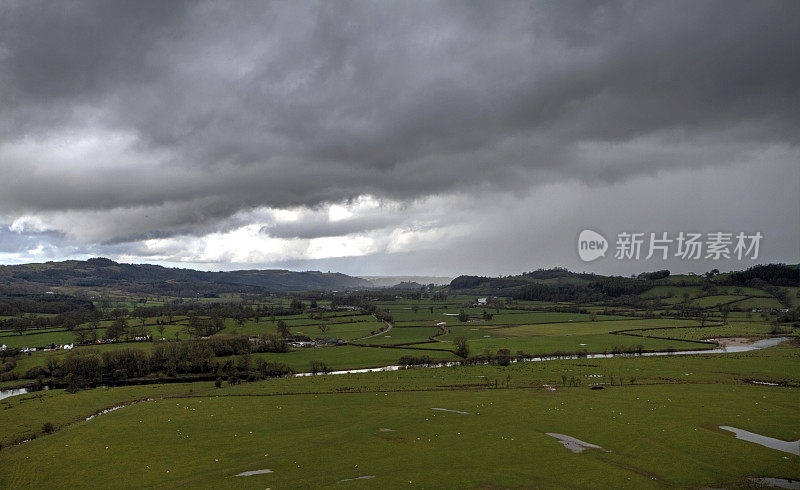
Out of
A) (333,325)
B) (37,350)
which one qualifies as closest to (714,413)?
(333,325)

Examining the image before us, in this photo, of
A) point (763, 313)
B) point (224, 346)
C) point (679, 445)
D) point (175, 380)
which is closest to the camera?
point (679, 445)

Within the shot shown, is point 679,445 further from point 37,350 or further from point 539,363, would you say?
point 37,350

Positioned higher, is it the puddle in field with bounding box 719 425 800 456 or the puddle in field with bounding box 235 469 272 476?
Answer: the puddle in field with bounding box 719 425 800 456

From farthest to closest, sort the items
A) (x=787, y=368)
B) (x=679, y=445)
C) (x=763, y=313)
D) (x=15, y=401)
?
1. (x=763, y=313)
2. (x=787, y=368)
3. (x=15, y=401)
4. (x=679, y=445)

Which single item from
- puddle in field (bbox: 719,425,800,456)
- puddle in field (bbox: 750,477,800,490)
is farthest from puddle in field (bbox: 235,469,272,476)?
puddle in field (bbox: 719,425,800,456)

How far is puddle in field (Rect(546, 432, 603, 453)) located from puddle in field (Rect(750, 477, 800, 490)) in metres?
13.4

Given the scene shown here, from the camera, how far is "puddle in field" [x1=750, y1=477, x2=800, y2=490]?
37.6 metres

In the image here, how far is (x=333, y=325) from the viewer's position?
653 ft

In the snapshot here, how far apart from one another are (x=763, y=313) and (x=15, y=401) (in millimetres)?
257721

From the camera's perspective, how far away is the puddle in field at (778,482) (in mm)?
37647

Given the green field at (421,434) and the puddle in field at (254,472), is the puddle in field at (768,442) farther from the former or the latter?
the puddle in field at (254,472)

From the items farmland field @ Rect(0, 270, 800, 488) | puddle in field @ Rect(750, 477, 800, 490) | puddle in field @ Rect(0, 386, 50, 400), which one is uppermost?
puddle in field @ Rect(750, 477, 800, 490)

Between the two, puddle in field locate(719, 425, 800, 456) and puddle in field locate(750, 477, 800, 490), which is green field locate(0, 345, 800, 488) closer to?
puddle in field locate(750, 477, 800, 490)

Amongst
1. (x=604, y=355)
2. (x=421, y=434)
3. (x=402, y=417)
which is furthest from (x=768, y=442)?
(x=604, y=355)
